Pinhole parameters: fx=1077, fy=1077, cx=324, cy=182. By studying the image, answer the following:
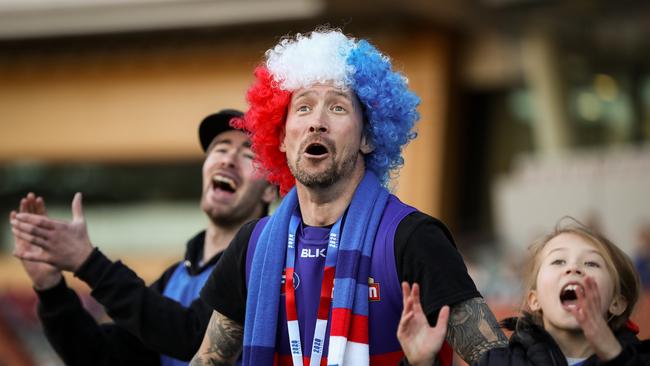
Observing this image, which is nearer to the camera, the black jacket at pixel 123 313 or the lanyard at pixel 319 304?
the lanyard at pixel 319 304

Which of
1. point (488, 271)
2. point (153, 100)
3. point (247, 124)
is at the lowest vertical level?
point (488, 271)

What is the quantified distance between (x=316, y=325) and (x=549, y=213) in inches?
608

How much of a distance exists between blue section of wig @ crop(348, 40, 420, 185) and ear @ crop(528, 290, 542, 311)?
0.79m

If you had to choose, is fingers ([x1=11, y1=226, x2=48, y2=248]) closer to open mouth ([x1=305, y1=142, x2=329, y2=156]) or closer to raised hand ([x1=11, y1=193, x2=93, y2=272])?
raised hand ([x1=11, y1=193, x2=93, y2=272])

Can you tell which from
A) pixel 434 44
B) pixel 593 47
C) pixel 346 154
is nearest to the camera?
pixel 346 154

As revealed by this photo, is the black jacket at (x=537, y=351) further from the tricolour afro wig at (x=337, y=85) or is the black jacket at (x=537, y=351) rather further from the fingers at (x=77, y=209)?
the fingers at (x=77, y=209)

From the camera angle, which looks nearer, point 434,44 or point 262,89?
point 262,89

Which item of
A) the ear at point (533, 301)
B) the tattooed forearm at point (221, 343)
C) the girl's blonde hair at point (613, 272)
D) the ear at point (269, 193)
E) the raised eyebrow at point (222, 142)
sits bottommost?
the tattooed forearm at point (221, 343)

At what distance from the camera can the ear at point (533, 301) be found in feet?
12.9

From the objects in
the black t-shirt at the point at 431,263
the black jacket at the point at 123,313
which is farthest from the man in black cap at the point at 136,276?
the black t-shirt at the point at 431,263

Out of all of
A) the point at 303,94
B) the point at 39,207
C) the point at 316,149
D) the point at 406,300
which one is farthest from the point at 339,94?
the point at 39,207

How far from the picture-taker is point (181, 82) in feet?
85.3

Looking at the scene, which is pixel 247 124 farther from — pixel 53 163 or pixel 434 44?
pixel 53 163

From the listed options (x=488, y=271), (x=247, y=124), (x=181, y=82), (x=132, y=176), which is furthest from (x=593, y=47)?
(x=247, y=124)
